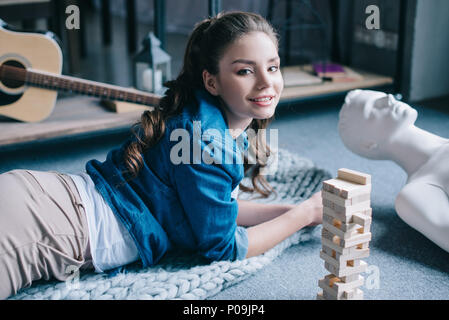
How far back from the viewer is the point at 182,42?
11.3 feet

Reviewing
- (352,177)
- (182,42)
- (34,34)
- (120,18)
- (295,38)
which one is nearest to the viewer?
(352,177)

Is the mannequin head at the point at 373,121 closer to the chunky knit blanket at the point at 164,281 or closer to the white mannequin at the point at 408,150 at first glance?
the white mannequin at the point at 408,150

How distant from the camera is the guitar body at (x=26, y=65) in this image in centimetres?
162

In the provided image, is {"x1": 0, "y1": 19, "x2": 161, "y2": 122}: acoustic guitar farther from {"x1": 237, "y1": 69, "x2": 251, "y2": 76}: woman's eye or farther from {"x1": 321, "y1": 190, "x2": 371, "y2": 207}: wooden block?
{"x1": 321, "y1": 190, "x2": 371, "y2": 207}: wooden block

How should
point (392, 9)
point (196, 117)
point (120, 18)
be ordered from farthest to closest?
point (120, 18) → point (392, 9) → point (196, 117)

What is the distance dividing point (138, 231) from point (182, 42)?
2584 mm

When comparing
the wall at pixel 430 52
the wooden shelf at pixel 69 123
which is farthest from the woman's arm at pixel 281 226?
the wall at pixel 430 52

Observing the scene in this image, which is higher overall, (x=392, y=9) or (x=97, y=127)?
(x=392, y=9)

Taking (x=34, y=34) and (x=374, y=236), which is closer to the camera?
(x=374, y=236)

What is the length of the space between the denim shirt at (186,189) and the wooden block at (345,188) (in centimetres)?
21

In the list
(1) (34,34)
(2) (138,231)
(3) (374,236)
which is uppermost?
(1) (34,34)

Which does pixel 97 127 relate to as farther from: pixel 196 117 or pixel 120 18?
pixel 120 18

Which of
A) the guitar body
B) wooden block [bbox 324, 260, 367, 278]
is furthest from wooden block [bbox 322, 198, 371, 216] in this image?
the guitar body

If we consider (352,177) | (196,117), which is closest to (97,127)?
(196,117)
